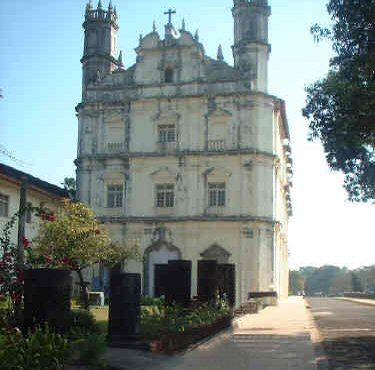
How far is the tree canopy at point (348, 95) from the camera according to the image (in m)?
16.5

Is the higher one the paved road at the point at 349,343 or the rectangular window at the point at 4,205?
the rectangular window at the point at 4,205

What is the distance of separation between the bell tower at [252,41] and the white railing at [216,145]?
3.80 meters

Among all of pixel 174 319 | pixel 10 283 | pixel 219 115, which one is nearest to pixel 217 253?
pixel 219 115

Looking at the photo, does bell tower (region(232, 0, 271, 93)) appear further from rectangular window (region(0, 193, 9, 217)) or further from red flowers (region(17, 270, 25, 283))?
red flowers (region(17, 270, 25, 283))

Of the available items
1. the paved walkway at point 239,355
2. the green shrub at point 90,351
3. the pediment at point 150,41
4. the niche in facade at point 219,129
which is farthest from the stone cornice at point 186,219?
the green shrub at point 90,351

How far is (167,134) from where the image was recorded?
136 ft

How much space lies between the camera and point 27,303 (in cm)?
964

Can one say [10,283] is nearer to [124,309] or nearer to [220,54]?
[124,309]

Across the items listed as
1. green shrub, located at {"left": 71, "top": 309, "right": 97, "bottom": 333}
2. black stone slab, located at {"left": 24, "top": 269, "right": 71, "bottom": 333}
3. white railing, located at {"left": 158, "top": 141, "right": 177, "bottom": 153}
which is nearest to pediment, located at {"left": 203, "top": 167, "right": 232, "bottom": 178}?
white railing, located at {"left": 158, "top": 141, "right": 177, "bottom": 153}

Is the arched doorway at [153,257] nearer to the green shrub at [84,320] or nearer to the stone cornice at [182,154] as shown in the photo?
the stone cornice at [182,154]

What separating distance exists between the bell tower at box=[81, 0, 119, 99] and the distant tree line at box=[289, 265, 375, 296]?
7125 cm

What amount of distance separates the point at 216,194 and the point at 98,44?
13258mm

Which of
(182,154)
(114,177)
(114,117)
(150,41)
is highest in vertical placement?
(150,41)

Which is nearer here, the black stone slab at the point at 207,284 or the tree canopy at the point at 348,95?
the tree canopy at the point at 348,95
